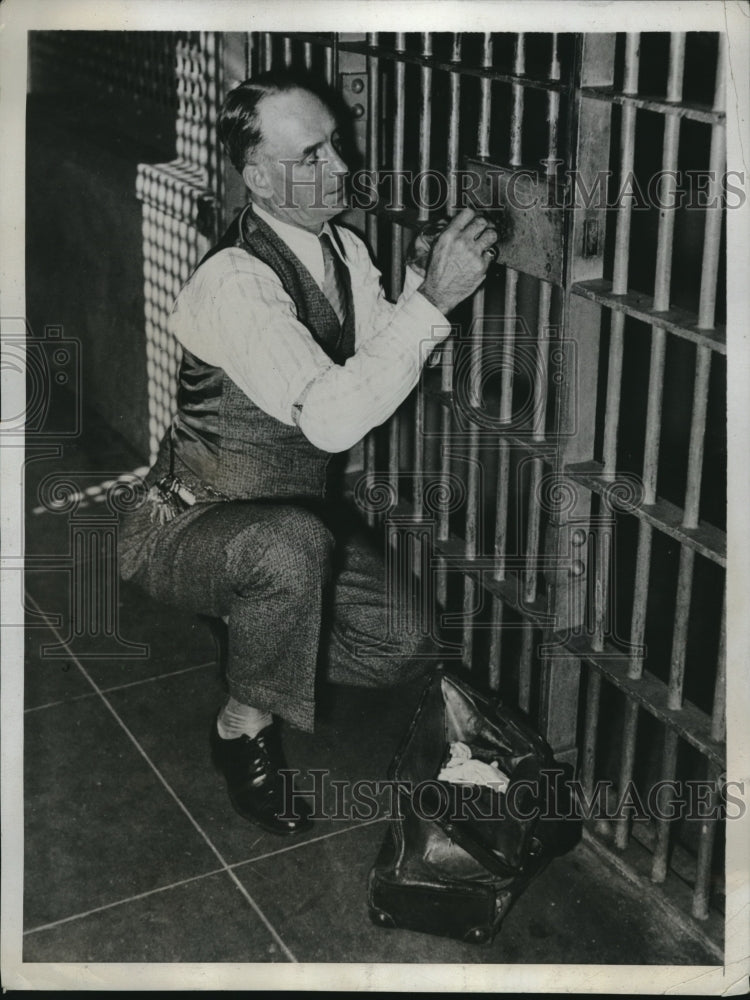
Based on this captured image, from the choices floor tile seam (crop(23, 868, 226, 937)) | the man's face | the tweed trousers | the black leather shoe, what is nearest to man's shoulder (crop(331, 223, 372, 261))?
the man's face

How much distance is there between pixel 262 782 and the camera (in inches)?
115

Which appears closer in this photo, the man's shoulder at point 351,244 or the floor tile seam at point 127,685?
the man's shoulder at point 351,244

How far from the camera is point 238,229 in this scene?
9.23ft

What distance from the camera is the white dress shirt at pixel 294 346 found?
2619 millimetres

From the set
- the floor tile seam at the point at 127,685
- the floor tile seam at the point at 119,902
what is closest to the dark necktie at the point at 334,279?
the floor tile seam at the point at 127,685

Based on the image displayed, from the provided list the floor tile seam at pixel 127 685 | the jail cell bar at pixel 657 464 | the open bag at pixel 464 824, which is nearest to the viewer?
the jail cell bar at pixel 657 464

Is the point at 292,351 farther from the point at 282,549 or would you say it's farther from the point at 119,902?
the point at 119,902

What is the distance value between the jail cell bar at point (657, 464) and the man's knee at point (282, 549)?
2.03 feet

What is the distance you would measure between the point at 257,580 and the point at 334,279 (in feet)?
2.35

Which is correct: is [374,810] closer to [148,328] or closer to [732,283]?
[732,283]

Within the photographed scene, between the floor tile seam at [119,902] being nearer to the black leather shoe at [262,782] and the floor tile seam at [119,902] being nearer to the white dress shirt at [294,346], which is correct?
the black leather shoe at [262,782]

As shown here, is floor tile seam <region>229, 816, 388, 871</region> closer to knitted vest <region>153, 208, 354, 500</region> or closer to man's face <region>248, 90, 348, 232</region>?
knitted vest <region>153, 208, 354, 500</region>

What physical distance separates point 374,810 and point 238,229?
4.50 ft

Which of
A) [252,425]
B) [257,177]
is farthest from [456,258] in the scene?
[252,425]
